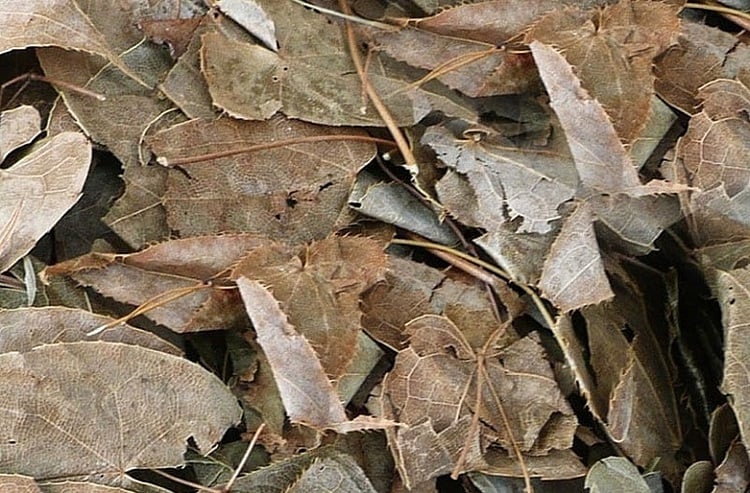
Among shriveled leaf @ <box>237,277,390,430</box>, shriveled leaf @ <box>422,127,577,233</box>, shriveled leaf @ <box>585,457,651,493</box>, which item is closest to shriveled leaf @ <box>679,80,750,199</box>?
shriveled leaf @ <box>422,127,577,233</box>

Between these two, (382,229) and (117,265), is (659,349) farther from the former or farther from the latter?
(117,265)

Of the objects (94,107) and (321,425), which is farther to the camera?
(94,107)

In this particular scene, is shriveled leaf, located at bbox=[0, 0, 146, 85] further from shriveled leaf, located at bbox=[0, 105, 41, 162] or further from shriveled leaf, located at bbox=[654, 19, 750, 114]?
shriveled leaf, located at bbox=[654, 19, 750, 114]

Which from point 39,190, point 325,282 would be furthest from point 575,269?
point 39,190

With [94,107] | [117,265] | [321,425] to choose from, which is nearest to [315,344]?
[321,425]

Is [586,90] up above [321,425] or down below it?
above

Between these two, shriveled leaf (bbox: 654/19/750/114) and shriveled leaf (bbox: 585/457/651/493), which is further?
shriveled leaf (bbox: 654/19/750/114)
